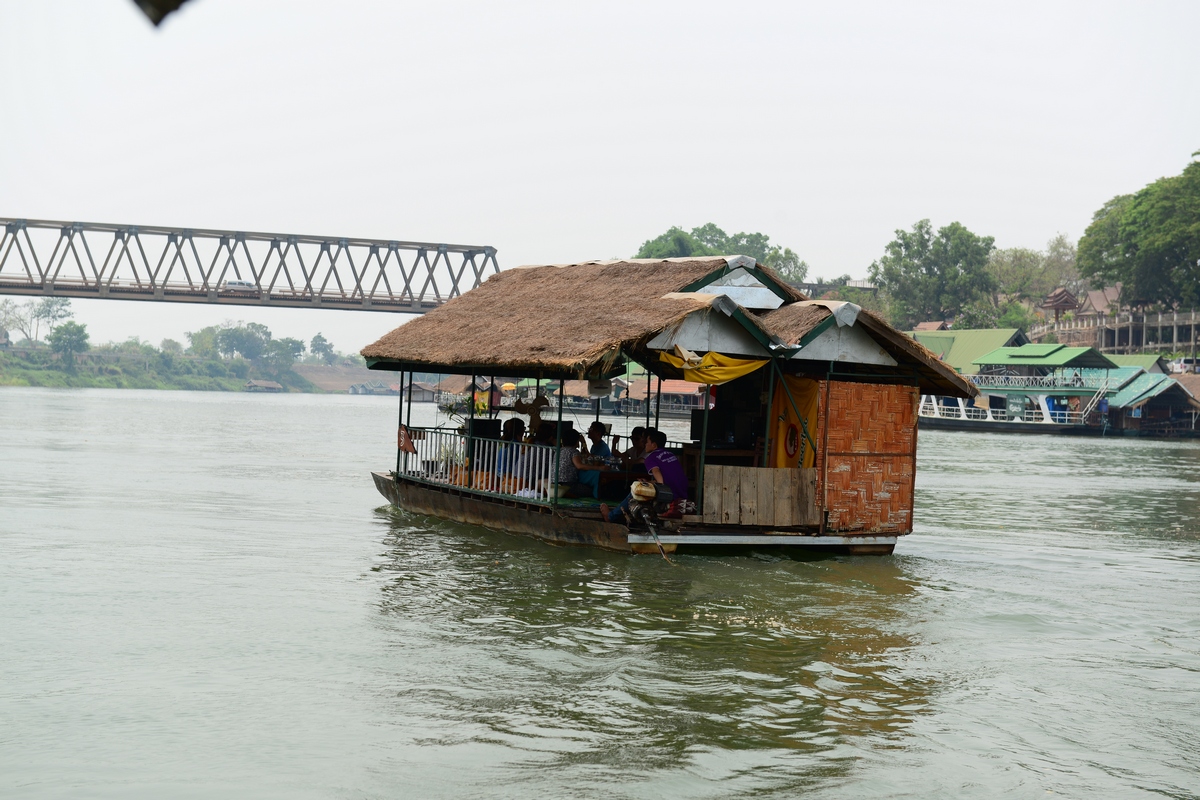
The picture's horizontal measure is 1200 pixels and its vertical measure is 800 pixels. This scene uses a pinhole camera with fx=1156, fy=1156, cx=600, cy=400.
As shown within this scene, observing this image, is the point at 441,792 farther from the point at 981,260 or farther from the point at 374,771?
the point at 981,260

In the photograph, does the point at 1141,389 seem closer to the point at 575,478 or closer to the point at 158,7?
the point at 575,478

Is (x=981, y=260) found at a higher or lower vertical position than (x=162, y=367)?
higher

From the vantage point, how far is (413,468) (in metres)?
18.1

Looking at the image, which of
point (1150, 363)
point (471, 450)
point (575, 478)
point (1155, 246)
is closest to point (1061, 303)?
point (1155, 246)

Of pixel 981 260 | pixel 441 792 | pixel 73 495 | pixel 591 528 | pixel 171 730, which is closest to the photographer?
pixel 441 792

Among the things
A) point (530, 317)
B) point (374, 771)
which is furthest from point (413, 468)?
point (374, 771)

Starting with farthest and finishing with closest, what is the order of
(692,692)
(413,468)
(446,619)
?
(413,468), (446,619), (692,692)

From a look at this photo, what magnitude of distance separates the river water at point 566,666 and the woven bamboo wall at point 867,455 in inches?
27.5

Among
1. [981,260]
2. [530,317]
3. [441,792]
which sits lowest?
[441,792]

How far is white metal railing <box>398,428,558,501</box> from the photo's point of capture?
14.5 m

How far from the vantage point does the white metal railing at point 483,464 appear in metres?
14.5

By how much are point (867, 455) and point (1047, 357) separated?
176 feet

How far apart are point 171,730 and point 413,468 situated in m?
11.0

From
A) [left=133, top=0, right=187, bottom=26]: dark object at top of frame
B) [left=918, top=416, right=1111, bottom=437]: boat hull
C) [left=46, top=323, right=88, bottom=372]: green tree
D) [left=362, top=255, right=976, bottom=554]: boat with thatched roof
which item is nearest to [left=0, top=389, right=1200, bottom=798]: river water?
[left=362, top=255, right=976, bottom=554]: boat with thatched roof
